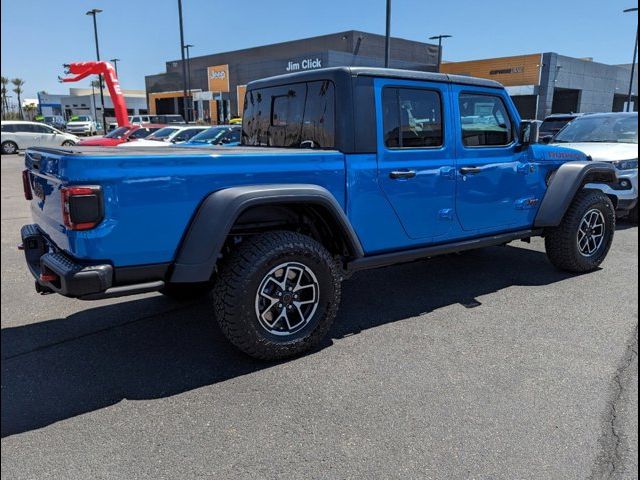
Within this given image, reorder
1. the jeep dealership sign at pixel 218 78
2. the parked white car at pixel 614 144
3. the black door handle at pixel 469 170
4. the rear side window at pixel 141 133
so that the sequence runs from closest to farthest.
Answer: the black door handle at pixel 469 170 < the parked white car at pixel 614 144 < the rear side window at pixel 141 133 < the jeep dealership sign at pixel 218 78

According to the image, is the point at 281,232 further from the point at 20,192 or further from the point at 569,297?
the point at 20,192

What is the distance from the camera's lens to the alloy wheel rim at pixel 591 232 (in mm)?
5348

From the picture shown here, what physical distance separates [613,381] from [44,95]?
94.8 metres

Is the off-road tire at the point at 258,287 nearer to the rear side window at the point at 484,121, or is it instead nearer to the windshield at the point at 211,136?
the rear side window at the point at 484,121

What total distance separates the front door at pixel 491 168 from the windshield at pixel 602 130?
4.43 metres

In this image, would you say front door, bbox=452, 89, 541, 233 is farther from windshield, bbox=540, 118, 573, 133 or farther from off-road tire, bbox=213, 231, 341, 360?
windshield, bbox=540, 118, 573, 133

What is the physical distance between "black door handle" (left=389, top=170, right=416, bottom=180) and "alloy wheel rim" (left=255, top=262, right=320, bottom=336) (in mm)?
1002

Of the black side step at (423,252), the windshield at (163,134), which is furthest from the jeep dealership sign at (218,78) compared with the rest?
the black side step at (423,252)

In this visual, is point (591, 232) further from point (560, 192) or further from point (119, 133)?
point (119, 133)

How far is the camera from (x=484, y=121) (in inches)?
179

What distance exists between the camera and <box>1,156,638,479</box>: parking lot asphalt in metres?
2.43

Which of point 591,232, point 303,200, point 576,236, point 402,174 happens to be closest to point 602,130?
point 591,232

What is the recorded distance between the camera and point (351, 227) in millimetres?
3600

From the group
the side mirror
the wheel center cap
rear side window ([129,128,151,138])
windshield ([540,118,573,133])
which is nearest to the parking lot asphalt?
the wheel center cap
